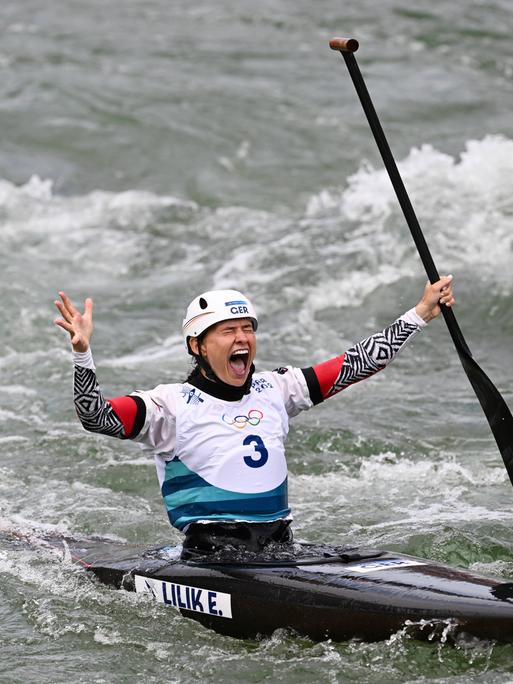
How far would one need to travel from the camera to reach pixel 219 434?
593 cm

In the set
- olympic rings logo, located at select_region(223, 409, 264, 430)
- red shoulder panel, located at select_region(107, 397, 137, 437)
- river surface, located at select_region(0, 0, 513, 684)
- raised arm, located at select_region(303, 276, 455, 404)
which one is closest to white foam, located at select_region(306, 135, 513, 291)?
river surface, located at select_region(0, 0, 513, 684)

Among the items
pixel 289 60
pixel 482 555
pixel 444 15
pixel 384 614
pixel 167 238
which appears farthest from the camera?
pixel 444 15

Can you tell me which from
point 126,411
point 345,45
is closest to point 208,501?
point 126,411

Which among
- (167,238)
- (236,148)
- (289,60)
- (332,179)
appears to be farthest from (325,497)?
(289,60)

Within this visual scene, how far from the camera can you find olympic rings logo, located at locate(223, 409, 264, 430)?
597 cm

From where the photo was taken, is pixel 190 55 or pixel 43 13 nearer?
pixel 190 55

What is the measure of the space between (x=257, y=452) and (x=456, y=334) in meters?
1.18

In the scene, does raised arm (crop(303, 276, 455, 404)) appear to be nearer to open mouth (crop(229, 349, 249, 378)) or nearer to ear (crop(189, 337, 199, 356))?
open mouth (crop(229, 349, 249, 378))

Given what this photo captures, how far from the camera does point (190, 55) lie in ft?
67.2

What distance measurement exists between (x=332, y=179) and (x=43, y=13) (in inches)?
349

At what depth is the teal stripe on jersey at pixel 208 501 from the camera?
5887 millimetres

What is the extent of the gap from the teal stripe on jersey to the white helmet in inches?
26.5

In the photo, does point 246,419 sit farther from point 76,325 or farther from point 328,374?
point 76,325

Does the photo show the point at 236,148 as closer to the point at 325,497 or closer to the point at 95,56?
the point at 95,56
